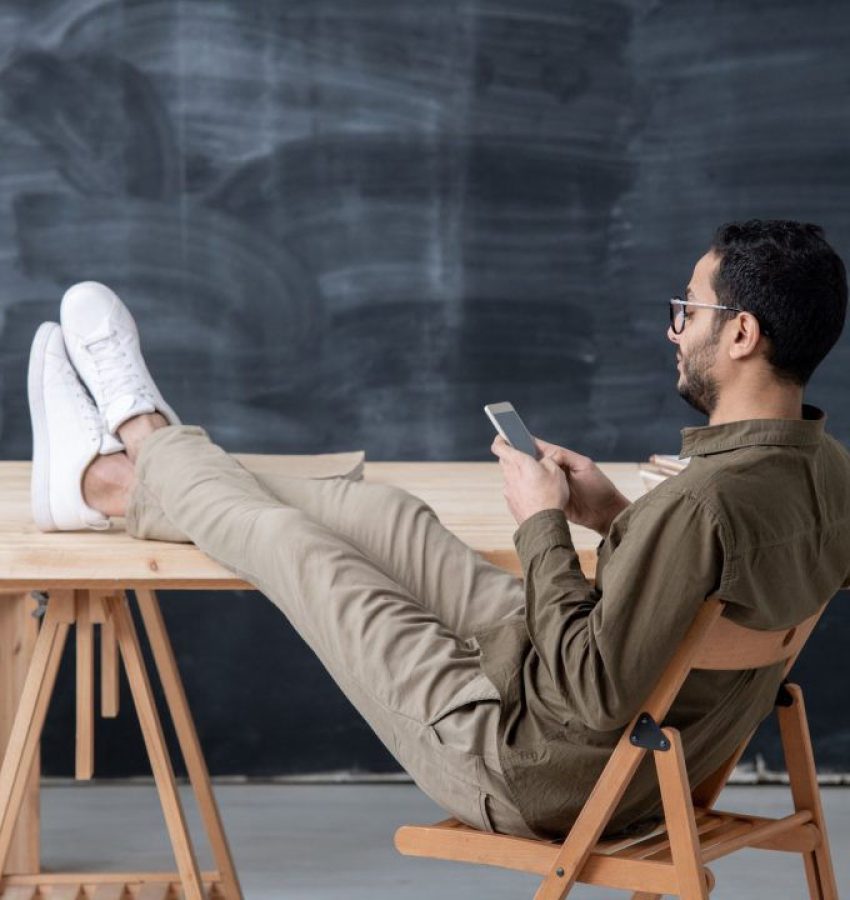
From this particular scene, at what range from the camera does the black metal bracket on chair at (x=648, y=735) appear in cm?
165

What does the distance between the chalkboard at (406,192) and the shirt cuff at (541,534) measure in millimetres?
1676

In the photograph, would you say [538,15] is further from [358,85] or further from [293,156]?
[293,156]

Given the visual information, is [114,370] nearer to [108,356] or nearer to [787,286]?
[108,356]

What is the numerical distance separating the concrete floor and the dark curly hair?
1453mm

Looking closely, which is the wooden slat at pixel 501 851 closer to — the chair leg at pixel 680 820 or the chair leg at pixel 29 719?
the chair leg at pixel 680 820

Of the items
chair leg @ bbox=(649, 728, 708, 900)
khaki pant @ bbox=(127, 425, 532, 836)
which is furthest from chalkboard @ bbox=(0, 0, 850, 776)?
chair leg @ bbox=(649, 728, 708, 900)

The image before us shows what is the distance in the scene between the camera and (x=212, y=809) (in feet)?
8.30

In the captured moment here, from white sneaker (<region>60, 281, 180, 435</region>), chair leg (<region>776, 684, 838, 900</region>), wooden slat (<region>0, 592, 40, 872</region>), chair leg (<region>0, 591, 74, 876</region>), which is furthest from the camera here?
wooden slat (<region>0, 592, 40, 872</region>)

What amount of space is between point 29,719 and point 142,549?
0.33 meters

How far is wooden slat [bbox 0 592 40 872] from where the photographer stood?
2750mm

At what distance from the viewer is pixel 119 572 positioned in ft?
6.84

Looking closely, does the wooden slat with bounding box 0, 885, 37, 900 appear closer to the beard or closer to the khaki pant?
the khaki pant

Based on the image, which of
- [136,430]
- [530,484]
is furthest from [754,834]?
[136,430]

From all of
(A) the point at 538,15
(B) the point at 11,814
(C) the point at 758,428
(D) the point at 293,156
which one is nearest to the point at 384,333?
(D) the point at 293,156
